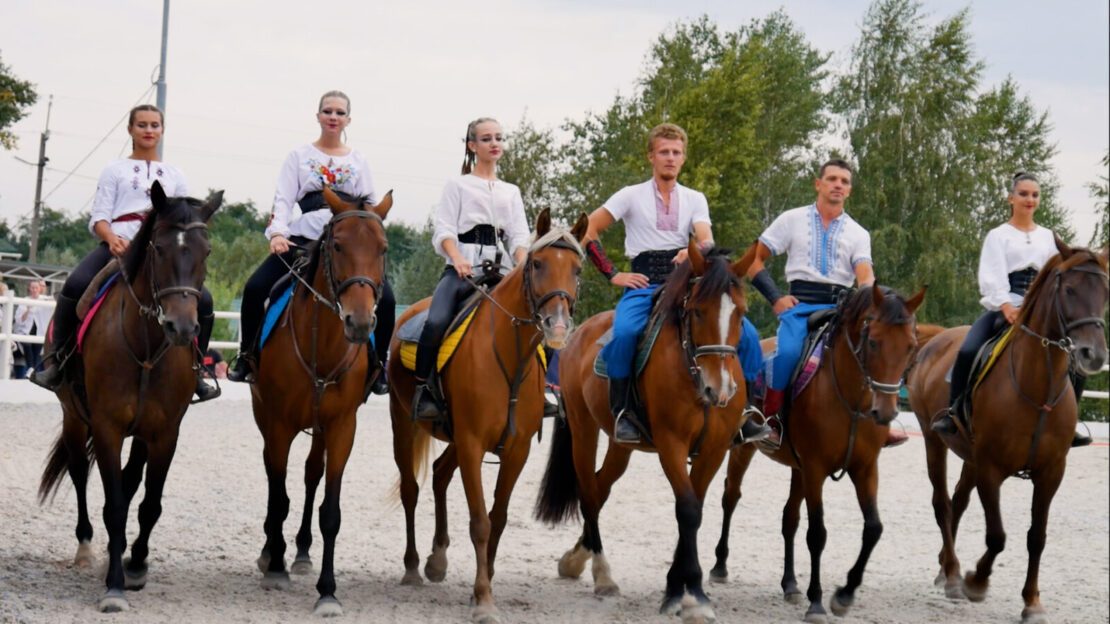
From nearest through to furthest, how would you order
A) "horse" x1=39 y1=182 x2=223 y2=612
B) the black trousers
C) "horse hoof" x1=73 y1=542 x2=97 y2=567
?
1. "horse" x1=39 y1=182 x2=223 y2=612
2. the black trousers
3. "horse hoof" x1=73 y1=542 x2=97 y2=567

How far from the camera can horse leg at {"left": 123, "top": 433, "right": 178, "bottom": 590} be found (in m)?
8.45

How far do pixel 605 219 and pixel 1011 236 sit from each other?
3414 millimetres

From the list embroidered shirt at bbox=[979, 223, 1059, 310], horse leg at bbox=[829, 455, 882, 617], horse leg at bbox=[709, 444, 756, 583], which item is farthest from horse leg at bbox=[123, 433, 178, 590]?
embroidered shirt at bbox=[979, 223, 1059, 310]

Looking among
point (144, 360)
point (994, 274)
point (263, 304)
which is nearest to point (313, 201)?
point (263, 304)

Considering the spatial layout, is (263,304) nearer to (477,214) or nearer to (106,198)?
(106,198)

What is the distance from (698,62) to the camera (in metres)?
46.4

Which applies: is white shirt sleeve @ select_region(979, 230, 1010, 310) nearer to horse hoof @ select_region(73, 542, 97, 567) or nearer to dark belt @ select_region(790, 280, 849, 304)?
dark belt @ select_region(790, 280, 849, 304)

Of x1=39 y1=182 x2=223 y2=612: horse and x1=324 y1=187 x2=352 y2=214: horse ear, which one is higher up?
x1=324 y1=187 x2=352 y2=214: horse ear

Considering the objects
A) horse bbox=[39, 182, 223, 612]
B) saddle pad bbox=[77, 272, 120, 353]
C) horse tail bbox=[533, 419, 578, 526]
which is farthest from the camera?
horse tail bbox=[533, 419, 578, 526]

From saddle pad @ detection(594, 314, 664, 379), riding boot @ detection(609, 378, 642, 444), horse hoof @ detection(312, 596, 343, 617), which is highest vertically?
saddle pad @ detection(594, 314, 664, 379)

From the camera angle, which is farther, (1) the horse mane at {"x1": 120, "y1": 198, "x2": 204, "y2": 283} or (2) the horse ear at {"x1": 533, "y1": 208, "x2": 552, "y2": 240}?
(2) the horse ear at {"x1": 533, "y1": 208, "x2": 552, "y2": 240}

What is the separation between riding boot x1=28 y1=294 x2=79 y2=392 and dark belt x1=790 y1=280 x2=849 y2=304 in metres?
4.96

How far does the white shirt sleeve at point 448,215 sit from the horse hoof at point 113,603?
9.68 ft

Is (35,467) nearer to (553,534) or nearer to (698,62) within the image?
(553,534)
